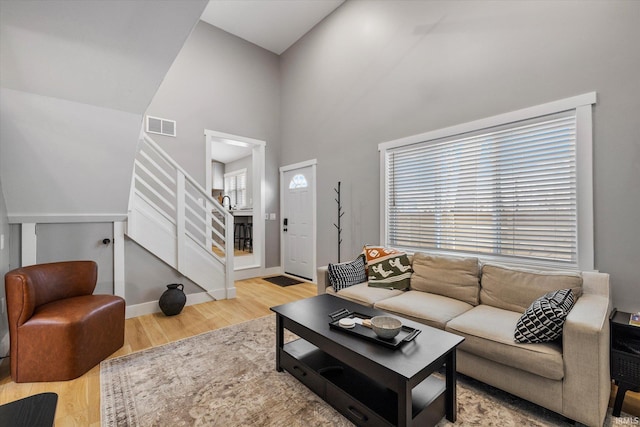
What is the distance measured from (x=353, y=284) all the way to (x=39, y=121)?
3019mm

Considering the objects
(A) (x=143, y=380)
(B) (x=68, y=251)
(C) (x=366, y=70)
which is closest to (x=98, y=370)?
(A) (x=143, y=380)

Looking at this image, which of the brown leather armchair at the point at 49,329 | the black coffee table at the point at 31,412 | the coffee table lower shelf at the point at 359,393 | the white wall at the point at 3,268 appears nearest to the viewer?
the black coffee table at the point at 31,412

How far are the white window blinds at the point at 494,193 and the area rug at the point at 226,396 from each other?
1442 millimetres

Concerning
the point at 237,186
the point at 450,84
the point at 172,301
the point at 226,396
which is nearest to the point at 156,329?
the point at 172,301

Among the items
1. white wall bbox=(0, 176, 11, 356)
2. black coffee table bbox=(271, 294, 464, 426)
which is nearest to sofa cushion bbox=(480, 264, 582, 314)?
black coffee table bbox=(271, 294, 464, 426)

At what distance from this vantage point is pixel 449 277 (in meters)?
2.75

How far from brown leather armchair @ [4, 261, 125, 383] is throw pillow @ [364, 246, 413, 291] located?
8.21 ft

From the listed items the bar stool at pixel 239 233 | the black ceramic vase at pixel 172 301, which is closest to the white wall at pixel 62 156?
the black ceramic vase at pixel 172 301

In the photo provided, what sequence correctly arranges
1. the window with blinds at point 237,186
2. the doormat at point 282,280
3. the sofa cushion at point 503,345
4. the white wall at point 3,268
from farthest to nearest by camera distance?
the window with blinds at point 237,186 < the doormat at point 282,280 < the white wall at point 3,268 < the sofa cushion at point 503,345

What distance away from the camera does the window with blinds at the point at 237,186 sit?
958cm

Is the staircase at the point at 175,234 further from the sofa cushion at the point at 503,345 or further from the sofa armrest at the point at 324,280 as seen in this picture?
the sofa cushion at the point at 503,345

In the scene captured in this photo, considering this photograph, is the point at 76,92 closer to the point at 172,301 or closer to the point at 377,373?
the point at 172,301

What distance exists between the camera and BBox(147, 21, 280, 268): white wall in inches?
185

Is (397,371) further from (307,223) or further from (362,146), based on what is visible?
(307,223)
